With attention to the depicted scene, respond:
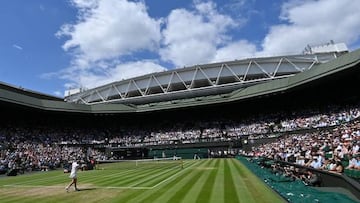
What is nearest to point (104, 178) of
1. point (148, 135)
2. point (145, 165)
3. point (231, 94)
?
point (145, 165)

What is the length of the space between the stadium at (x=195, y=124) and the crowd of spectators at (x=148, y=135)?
0.23 meters

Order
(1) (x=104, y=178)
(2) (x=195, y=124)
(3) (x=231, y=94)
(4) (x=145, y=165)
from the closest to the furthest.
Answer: (1) (x=104, y=178) < (4) (x=145, y=165) < (3) (x=231, y=94) < (2) (x=195, y=124)

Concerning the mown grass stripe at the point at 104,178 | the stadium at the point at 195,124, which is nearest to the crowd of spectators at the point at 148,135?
the stadium at the point at 195,124

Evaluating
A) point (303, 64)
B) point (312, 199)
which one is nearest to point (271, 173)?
point (312, 199)

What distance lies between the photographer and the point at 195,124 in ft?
233

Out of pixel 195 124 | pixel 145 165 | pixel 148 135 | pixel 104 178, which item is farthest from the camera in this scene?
pixel 148 135

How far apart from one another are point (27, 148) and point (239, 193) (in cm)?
4595

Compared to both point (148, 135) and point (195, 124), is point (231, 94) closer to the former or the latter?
point (195, 124)

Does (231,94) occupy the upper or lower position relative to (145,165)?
upper

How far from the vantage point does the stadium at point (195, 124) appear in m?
31.1

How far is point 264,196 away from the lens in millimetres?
15133

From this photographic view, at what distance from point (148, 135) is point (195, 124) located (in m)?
10.3

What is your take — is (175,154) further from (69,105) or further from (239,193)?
(239,193)

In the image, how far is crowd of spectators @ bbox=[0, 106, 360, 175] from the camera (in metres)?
43.4
